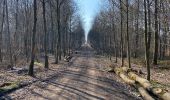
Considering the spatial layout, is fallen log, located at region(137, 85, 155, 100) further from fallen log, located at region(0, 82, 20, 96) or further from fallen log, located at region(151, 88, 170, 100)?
fallen log, located at region(0, 82, 20, 96)

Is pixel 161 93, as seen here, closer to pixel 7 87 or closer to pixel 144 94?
pixel 144 94

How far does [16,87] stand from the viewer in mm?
20359

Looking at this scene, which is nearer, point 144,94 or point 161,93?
point 161,93

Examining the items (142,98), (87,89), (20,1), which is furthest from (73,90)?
(20,1)

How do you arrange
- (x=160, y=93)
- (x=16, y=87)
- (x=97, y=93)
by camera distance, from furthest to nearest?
(x=16, y=87) < (x=97, y=93) < (x=160, y=93)

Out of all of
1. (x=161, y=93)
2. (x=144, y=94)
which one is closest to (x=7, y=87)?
(x=144, y=94)

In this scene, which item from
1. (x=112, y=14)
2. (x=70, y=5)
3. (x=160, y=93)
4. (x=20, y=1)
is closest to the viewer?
(x=160, y=93)

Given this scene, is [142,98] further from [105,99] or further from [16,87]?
[16,87]

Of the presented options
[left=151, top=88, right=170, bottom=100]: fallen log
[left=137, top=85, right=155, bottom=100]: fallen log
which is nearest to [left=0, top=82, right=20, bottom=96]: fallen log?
[left=137, top=85, right=155, bottom=100]: fallen log

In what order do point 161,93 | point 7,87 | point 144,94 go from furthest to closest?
1. point 7,87
2. point 144,94
3. point 161,93

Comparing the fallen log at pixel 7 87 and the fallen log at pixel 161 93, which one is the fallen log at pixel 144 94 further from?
the fallen log at pixel 7 87

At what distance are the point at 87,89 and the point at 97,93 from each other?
1.61 m

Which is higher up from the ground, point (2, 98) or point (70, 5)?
point (70, 5)

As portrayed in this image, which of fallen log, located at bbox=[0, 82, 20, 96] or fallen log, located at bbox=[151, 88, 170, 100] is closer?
fallen log, located at bbox=[151, 88, 170, 100]
